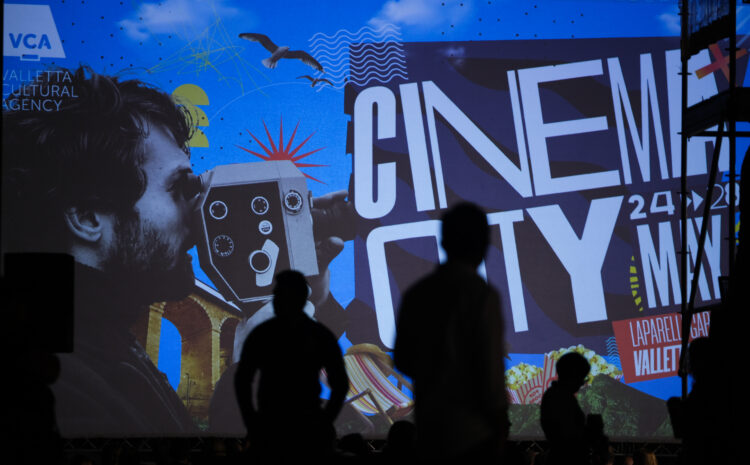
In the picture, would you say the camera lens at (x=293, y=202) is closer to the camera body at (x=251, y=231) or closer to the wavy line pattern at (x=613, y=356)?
the camera body at (x=251, y=231)

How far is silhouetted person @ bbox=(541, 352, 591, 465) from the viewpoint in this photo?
11.8ft

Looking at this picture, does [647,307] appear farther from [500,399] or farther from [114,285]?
[500,399]

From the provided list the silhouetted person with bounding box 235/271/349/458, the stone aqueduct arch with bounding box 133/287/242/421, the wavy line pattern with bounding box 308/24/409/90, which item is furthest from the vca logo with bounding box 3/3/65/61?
the silhouetted person with bounding box 235/271/349/458

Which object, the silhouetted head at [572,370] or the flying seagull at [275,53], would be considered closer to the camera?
the silhouetted head at [572,370]

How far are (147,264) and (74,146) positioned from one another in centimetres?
117

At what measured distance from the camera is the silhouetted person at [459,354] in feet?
6.47

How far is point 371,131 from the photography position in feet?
24.5

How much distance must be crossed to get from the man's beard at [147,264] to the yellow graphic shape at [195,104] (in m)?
0.83

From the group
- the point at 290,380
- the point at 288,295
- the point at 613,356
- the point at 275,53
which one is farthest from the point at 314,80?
the point at 290,380

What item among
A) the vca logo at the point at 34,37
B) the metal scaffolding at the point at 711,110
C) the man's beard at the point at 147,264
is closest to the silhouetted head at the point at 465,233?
the metal scaffolding at the point at 711,110

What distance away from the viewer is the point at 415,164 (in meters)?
7.49

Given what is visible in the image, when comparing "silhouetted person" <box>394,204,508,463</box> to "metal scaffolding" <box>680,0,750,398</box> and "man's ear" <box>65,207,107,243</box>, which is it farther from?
"man's ear" <box>65,207,107,243</box>

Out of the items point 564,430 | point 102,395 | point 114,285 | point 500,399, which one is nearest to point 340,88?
point 114,285

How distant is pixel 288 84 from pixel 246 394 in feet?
16.5
